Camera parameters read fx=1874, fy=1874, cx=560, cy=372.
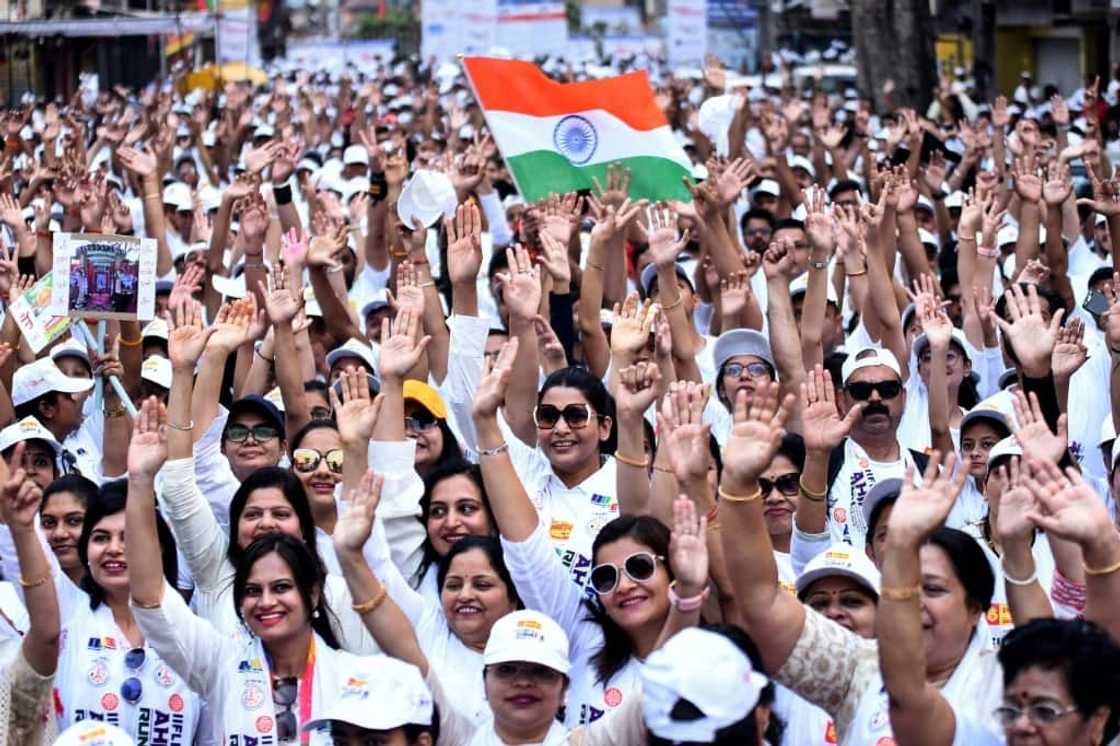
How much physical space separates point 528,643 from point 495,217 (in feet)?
21.0

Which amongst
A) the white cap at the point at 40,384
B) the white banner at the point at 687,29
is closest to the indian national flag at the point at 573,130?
the white cap at the point at 40,384

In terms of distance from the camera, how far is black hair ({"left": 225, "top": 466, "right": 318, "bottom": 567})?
5.17m

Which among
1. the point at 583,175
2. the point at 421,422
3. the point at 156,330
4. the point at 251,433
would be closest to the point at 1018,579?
the point at 421,422

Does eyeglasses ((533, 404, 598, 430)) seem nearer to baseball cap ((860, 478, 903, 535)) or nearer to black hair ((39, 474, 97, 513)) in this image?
baseball cap ((860, 478, 903, 535))

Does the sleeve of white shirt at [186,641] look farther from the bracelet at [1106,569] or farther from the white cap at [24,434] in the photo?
the bracelet at [1106,569]

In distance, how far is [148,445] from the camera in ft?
15.8

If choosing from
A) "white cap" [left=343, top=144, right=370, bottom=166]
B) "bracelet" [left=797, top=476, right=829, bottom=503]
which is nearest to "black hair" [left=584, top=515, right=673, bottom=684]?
"bracelet" [left=797, top=476, right=829, bottom=503]

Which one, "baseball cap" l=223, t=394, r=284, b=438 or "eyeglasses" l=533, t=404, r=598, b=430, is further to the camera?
"baseball cap" l=223, t=394, r=284, b=438

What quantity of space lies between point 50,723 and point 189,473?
78cm

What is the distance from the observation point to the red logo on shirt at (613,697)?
4574mm

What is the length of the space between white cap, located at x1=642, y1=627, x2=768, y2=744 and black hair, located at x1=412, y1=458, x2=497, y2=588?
178cm

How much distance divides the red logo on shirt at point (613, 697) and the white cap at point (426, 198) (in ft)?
12.2

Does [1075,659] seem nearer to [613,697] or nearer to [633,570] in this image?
[633,570]

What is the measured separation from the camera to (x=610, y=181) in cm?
881
